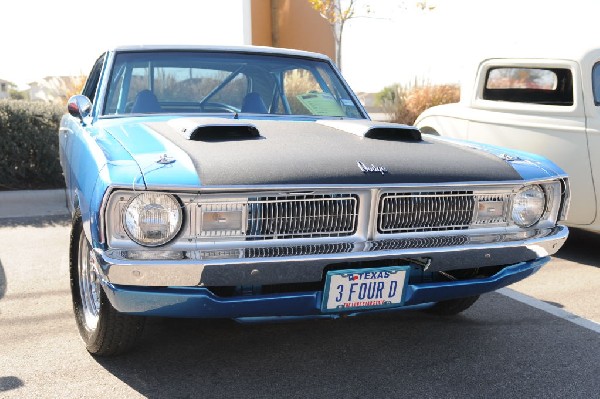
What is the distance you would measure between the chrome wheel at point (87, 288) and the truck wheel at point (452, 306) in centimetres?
183

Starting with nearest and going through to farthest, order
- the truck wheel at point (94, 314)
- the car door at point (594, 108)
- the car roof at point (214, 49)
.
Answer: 1. the truck wheel at point (94, 314)
2. the car roof at point (214, 49)
3. the car door at point (594, 108)

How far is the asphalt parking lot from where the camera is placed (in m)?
3.01

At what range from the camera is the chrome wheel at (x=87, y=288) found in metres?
3.29

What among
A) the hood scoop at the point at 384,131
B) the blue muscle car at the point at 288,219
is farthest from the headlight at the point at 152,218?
the hood scoop at the point at 384,131

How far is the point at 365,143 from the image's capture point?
3.22 meters

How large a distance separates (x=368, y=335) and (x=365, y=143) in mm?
1085

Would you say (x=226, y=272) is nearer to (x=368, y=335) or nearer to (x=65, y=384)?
(x=65, y=384)

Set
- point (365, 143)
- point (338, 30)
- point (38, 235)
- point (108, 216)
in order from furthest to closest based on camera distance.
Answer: point (338, 30)
point (38, 235)
point (365, 143)
point (108, 216)

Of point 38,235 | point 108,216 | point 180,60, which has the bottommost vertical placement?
point 38,235

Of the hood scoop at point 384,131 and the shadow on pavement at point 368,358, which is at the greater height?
the hood scoop at point 384,131

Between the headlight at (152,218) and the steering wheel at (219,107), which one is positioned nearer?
the headlight at (152,218)

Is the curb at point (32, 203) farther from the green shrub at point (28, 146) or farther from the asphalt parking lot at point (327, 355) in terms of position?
the asphalt parking lot at point (327, 355)

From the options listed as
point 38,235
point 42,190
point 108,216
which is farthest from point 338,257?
point 42,190

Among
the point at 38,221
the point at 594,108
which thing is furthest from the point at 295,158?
the point at 38,221
